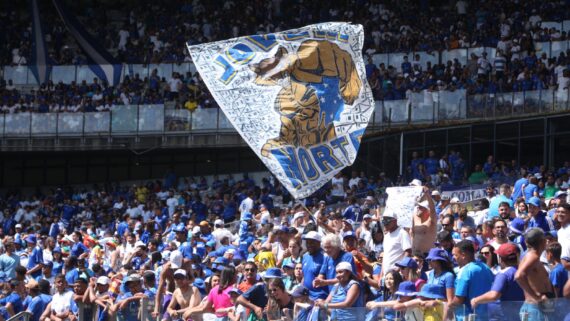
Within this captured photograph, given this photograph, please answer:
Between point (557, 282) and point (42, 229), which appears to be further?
point (42, 229)

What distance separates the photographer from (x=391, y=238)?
13.0 m

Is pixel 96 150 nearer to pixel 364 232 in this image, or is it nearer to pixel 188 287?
pixel 364 232

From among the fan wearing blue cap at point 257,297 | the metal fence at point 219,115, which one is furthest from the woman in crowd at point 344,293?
the metal fence at point 219,115

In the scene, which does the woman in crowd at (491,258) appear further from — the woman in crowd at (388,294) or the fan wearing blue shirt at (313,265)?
the fan wearing blue shirt at (313,265)

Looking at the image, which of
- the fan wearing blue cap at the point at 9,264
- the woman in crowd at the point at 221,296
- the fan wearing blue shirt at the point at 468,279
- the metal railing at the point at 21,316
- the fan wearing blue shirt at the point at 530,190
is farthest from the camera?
the fan wearing blue cap at the point at 9,264

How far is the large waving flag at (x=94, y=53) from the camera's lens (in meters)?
38.6

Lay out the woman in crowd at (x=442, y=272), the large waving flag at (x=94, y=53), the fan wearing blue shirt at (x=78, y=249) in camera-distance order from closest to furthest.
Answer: the woman in crowd at (x=442, y=272) → the fan wearing blue shirt at (x=78, y=249) → the large waving flag at (x=94, y=53)

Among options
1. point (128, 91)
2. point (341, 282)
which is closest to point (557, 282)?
point (341, 282)

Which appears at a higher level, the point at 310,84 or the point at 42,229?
the point at 310,84

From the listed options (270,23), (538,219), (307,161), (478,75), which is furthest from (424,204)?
(270,23)

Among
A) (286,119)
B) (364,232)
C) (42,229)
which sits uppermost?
(286,119)

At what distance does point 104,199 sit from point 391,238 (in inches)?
870

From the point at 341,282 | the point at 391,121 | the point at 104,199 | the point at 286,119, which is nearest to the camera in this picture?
the point at 341,282

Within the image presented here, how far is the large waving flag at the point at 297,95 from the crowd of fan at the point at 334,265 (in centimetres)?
77
